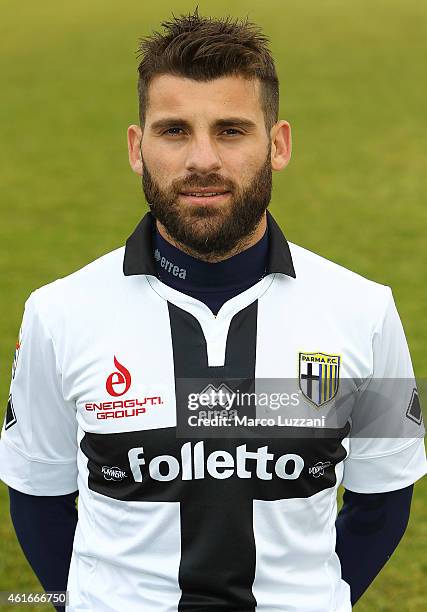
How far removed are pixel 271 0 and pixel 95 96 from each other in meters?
6.68

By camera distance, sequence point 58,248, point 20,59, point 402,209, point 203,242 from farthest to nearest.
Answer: point 20,59
point 402,209
point 58,248
point 203,242

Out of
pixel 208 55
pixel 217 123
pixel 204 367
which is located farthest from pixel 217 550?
pixel 208 55

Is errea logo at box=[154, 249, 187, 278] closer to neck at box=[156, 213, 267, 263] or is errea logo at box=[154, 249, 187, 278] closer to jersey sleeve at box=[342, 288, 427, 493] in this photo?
neck at box=[156, 213, 267, 263]

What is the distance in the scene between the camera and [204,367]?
2645 millimetres

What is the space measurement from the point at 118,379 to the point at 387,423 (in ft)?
2.37

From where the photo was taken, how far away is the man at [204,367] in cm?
254

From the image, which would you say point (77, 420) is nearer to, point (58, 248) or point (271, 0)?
point (58, 248)

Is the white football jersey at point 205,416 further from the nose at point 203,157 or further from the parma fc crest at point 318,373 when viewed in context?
the nose at point 203,157

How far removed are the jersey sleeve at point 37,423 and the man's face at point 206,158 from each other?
430mm

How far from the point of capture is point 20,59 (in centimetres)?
1641

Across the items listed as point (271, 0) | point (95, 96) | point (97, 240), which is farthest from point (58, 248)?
point (271, 0)

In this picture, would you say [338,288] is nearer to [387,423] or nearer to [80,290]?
[387,423]

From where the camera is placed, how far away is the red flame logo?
2.60 meters

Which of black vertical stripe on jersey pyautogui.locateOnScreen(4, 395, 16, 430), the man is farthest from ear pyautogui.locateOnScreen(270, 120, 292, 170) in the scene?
black vertical stripe on jersey pyautogui.locateOnScreen(4, 395, 16, 430)
